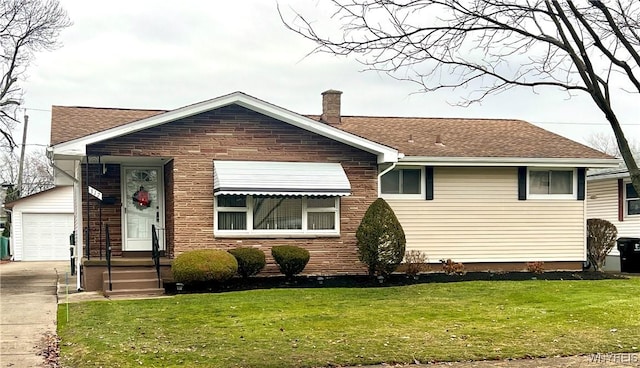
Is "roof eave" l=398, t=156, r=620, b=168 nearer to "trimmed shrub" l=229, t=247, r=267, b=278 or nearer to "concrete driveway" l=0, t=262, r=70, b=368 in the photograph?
"trimmed shrub" l=229, t=247, r=267, b=278

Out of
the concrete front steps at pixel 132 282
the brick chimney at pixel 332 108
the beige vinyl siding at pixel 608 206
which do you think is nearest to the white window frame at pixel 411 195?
the brick chimney at pixel 332 108

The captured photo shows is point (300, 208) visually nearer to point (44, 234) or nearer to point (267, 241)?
point (267, 241)

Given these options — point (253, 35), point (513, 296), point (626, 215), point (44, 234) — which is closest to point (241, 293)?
point (513, 296)

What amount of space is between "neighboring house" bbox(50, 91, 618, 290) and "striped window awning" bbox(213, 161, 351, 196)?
28 mm

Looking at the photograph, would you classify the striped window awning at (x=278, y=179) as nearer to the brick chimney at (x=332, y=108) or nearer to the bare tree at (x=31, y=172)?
the brick chimney at (x=332, y=108)

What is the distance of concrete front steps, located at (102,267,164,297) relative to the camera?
568 inches

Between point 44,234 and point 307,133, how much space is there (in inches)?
828

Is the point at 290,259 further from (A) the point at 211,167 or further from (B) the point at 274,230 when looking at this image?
(A) the point at 211,167

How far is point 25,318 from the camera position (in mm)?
11594

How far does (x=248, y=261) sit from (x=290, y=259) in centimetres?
98

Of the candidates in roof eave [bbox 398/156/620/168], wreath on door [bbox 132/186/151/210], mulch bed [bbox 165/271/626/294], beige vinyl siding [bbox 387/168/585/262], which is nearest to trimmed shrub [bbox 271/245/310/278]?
mulch bed [bbox 165/271/626/294]

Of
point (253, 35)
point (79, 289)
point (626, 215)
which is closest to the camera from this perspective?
point (253, 35)

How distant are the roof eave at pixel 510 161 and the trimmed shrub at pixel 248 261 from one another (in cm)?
447

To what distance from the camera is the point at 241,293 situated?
45.8ft
